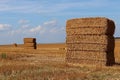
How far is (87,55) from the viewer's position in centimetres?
2028

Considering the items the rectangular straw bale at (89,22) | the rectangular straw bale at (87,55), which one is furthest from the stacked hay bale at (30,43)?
the rectangular straw bale at (87,55)

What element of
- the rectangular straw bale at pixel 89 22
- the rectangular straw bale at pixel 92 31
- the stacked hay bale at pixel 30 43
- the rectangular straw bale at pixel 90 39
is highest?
the rectangular straw bale at pixel 89 22

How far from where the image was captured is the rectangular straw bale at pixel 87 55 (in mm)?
→ 19844

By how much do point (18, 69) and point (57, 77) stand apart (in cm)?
324

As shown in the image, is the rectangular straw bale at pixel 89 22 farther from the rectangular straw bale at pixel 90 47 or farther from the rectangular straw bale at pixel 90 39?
the rectangular straw bale at pixel 90 47

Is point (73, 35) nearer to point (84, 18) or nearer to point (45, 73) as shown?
point (84, 18)

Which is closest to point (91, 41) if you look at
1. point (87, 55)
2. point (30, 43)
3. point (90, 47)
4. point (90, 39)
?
point (90, 39)

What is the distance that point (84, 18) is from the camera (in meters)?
20.5

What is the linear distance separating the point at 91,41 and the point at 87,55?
0.72 meters

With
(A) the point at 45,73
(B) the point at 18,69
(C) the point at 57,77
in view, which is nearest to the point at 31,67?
(B) the point at 18,69

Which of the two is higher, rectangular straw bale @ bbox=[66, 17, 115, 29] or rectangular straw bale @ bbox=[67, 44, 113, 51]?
rectangular straw bale @ bbox=[66, 17, 115, 29]

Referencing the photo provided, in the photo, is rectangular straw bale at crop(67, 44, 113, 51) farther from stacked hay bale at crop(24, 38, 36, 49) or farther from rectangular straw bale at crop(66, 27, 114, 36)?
stacked hay bale at crop(24, 38, 36, 49)

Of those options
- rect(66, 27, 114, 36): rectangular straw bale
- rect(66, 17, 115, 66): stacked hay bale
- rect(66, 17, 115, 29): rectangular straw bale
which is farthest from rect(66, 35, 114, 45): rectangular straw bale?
rect(66, 17, 115, 29): rectangular straw bale

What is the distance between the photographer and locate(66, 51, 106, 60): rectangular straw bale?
1984 cm
